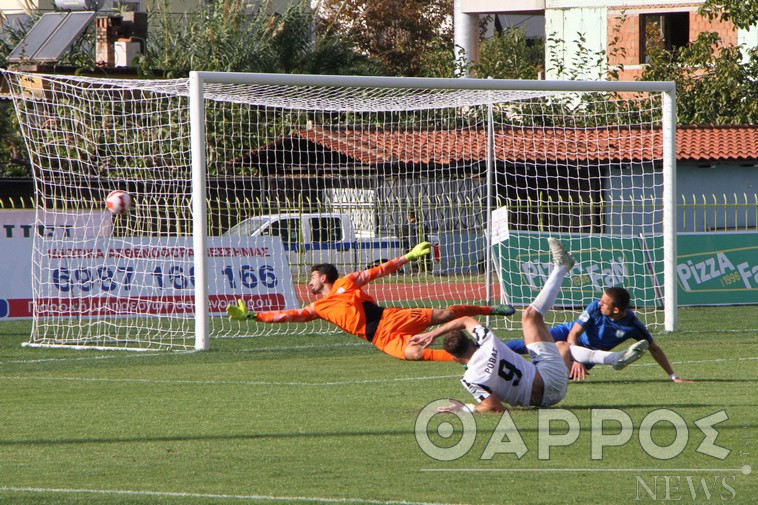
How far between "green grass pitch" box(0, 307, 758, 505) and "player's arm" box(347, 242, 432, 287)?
1.08 meters

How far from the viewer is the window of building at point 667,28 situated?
41625mm

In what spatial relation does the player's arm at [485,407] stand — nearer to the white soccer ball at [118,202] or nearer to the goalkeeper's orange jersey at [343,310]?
the goalkeeper's orange jersey at [343,310]

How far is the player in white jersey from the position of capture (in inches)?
368

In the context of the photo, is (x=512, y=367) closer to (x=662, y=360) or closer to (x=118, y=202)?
(x=662, y=360)

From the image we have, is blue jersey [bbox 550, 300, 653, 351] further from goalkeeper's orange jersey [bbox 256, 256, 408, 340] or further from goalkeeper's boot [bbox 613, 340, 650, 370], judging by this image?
goalkeeper's orange jersey [bbox 256, 256, 408, 340]

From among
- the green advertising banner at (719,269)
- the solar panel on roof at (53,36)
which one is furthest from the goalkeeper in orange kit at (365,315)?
the solar panel on roof at (53,36)

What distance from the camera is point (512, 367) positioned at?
31.1 feet

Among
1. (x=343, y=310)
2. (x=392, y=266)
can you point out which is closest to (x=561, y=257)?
(x=392, y=266)

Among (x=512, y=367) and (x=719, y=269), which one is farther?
(x=719, y=269)

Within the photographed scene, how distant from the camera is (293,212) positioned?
2642cm

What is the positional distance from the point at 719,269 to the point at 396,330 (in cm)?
1109

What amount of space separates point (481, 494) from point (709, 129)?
1027 inches

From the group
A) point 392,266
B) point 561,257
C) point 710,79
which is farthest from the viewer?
point 710,79

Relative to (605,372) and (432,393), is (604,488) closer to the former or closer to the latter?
(432,393)
